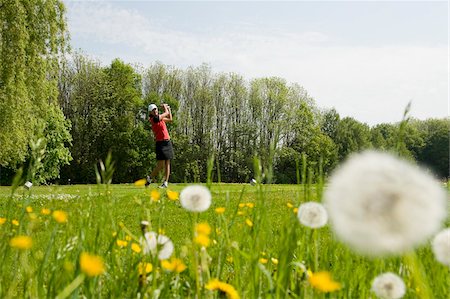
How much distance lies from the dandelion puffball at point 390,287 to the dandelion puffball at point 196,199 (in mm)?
459

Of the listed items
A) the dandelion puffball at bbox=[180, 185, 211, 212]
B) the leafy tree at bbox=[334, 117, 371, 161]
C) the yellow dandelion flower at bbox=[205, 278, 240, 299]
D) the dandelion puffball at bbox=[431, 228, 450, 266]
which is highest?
the leafy tree at bbox=[334, 117, 371, 161]

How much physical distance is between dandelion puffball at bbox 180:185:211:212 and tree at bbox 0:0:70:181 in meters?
17.4

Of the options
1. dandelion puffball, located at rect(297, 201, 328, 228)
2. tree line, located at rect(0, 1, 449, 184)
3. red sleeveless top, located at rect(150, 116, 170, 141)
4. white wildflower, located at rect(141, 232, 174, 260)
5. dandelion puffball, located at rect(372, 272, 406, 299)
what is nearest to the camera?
dandelion puffball, located at rect(372, 272, 406, 299)

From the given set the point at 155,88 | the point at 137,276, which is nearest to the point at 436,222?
the point at 137,276

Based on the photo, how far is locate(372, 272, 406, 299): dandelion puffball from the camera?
1.08 meters

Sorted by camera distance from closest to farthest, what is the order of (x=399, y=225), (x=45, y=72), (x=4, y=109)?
(x=399, y=225), (x=4, y=109), (x=45, y=72)

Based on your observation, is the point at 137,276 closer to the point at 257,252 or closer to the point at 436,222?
the point at 257,252

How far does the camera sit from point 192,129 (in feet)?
136

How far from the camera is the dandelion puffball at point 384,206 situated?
2.02ft

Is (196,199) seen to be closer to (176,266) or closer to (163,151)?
(176,266)

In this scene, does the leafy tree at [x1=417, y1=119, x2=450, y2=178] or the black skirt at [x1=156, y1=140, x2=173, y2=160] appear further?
the leafy tree at [x1=417, y1=119, x2=450, y2=178]

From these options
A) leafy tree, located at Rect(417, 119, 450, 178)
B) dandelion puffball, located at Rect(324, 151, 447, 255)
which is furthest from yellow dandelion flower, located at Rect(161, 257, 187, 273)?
leafy tree, located at Rect(417, 119, 450, 178)

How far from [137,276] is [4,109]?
1864 cm

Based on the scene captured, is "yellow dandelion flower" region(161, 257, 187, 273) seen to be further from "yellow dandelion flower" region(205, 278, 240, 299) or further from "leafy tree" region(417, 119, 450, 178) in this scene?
"leafy tree" region(417, 119, 450, 178)
